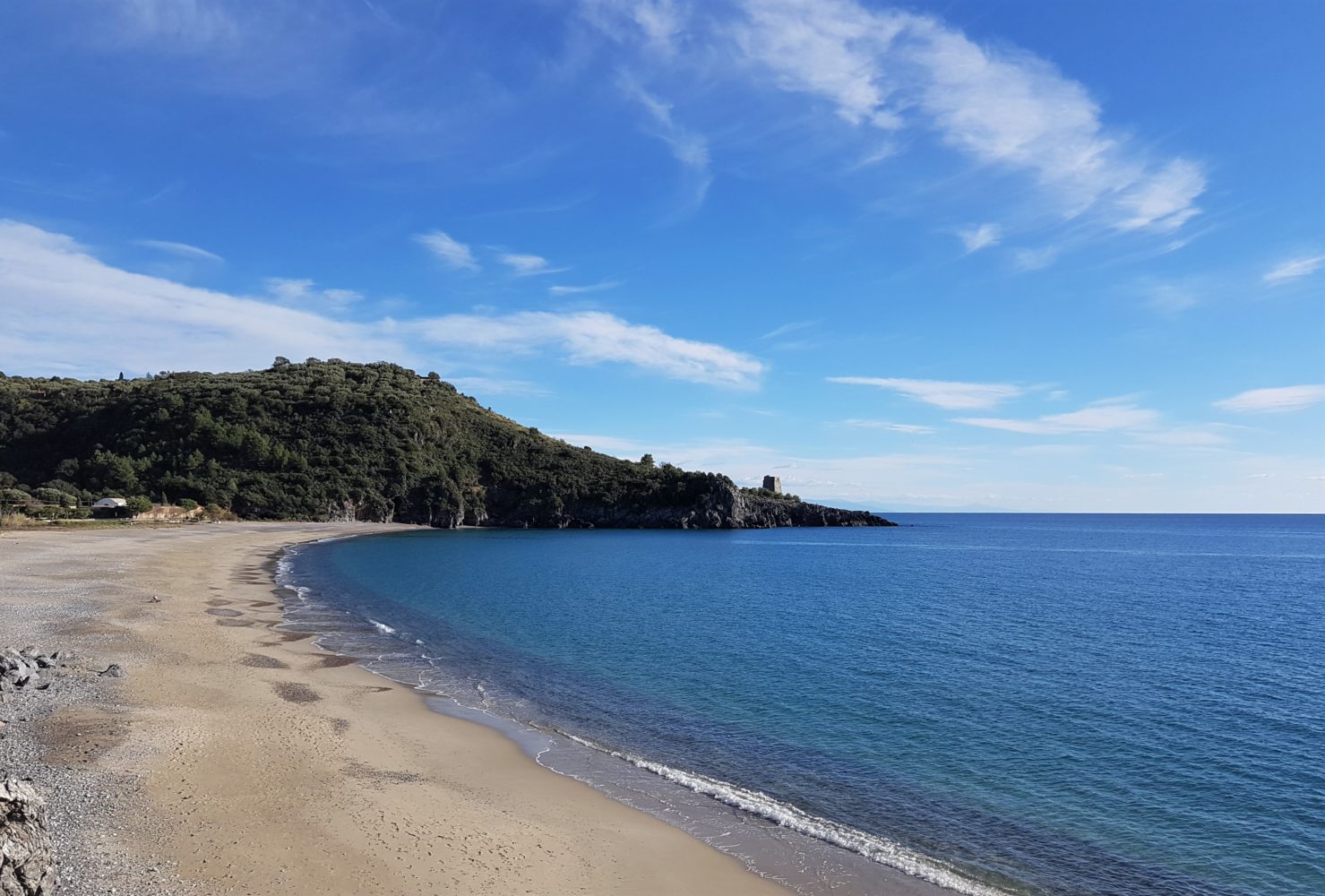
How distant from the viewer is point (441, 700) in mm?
20375

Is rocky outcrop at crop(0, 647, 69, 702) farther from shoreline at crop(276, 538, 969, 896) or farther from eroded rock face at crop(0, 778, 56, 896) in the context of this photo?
eroded rock face at crop(0, 778, 56, 896)

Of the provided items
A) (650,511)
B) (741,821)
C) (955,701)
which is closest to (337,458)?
(650,511)

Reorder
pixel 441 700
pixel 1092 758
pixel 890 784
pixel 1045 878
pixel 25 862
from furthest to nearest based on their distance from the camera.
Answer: pixel 441 700, pixel 1092 758, pixel 890 784, pixel 1045 878, pixel 25 862

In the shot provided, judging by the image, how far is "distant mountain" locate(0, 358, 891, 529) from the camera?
98188 millimetres

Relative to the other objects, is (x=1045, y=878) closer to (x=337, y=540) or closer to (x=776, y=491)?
(x=337, y=540)

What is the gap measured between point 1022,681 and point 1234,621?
21671mm

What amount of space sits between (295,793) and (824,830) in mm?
8942

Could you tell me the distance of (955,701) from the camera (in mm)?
21312

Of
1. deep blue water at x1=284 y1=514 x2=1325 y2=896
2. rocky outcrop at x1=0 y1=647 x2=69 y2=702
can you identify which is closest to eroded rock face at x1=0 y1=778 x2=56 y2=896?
deep blue water at x1=284 y1=514 x2=1325 y2=896

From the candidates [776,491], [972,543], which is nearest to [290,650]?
[972,543]

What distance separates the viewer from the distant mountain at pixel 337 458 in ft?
322

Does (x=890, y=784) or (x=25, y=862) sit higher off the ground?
(x=25, y=862)

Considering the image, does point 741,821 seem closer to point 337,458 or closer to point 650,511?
point 337,458

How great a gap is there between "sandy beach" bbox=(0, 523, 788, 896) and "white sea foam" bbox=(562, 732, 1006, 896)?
5.97 feet
